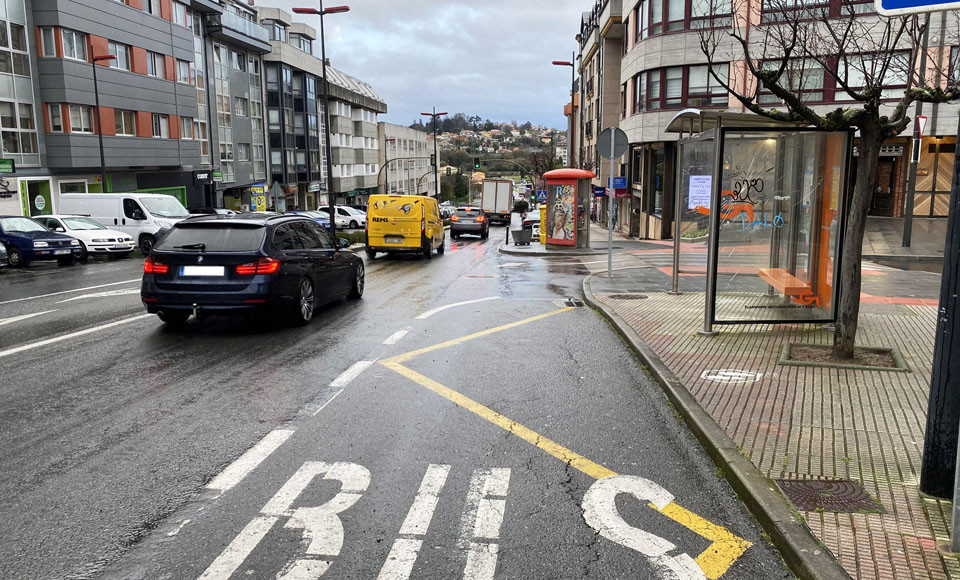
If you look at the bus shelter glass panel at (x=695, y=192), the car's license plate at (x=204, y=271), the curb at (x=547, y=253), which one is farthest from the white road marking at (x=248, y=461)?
the curb at (x=547, y=253)

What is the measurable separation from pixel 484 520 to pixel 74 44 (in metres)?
38.2

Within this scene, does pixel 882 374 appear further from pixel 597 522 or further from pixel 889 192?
pixel 889 192

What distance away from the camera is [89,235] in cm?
2416

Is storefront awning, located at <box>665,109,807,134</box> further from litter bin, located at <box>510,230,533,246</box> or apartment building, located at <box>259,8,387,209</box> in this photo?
apartment building, located at <box>259,8,387,209</box>

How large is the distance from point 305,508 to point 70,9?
122 feet

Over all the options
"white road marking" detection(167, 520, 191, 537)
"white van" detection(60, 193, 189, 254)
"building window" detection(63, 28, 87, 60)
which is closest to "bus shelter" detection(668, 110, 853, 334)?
"white road marking" detection(167, 520, 191, 537)

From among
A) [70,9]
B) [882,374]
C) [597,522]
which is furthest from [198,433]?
[70,9]

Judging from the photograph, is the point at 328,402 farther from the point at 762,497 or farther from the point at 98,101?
the point at 98,101

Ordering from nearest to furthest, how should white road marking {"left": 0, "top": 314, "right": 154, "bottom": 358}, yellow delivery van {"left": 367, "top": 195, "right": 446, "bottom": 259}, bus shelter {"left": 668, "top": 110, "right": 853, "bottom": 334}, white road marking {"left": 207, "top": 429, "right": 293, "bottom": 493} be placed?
white road marking {"left": 207, "top": 429, "right": 293, "bottom": 493}
white road marking {"left": 0, "top": 314, "right": 154, "bottom": 358}
bus shelter {"left": 668, "top": 110, "right": 853, "bottom": 334}
yellow delivery van {"left": 367, "top": 195, "right": 446, "bottom": 259}

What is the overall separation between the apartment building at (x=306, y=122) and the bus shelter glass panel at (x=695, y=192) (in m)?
37.7

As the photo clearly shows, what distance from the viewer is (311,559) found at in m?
3.93

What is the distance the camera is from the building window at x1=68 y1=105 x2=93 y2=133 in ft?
116

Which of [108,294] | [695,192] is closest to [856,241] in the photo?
[695,192]

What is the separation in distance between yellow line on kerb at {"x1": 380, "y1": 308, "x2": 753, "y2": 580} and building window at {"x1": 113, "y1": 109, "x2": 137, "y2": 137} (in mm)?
35303
